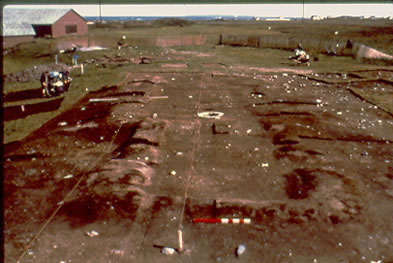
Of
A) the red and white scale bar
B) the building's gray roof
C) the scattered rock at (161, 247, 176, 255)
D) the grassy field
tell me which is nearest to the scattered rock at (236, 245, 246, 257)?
the red and white scale bar

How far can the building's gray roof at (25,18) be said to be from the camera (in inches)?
1512

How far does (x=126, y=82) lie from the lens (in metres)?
15.4

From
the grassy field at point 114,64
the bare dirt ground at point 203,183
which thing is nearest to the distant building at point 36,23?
the grassy field at point 114,64

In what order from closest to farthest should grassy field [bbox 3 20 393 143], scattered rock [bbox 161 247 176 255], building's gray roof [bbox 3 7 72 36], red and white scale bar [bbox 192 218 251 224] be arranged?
scattered rock [bbox 161 247 176 255], red and white scale bar [bbox 192 218 251 224], grassy field [bbox 3 20 393 143], building's gray roof [bbox 3 7 72 36]

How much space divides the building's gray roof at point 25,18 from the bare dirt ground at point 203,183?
34.2 meters

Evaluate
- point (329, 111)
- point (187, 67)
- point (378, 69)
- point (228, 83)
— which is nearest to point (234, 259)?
point (329, 111)

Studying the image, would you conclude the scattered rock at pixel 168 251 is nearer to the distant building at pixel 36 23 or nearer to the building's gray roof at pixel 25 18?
the distant building at pixel 36 23

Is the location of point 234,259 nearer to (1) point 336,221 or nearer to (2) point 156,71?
(1) point 336,221

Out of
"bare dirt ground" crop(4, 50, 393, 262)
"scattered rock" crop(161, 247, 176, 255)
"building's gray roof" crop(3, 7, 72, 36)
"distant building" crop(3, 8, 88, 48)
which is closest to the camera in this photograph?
"scattered rock" crop(161, 247, 176, 255)

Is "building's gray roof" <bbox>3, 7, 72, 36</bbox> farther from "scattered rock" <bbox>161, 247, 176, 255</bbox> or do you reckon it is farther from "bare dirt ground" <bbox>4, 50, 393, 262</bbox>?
"scattered rock" <bbox>161, 247, 176, 255</bbox>

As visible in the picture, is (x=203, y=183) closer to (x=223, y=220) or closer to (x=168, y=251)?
(x=223, y=220)

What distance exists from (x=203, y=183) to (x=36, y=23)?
42.3 m

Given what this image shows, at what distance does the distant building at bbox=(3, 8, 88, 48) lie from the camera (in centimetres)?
3819

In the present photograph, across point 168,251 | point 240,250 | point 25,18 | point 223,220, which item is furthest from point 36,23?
point 240,250
